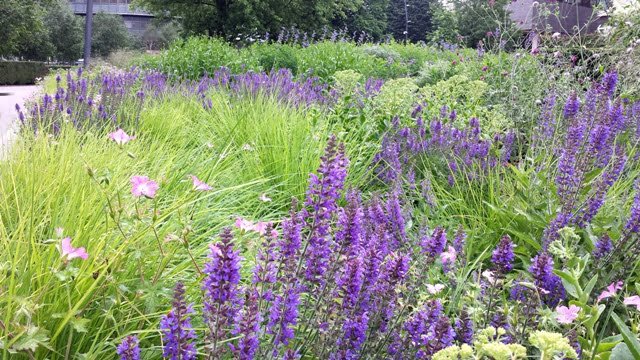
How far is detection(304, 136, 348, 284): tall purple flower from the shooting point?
5.09 ft

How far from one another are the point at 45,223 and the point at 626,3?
767cm

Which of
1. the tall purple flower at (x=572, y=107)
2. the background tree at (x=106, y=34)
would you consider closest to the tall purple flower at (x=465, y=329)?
the tall purple flower at (x=572, y=107)

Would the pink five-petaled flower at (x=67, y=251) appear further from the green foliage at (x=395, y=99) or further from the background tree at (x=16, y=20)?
the background tree at (x=16, y=20)

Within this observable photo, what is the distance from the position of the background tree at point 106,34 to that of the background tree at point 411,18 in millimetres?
24915

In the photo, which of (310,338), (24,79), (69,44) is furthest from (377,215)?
(69,44)

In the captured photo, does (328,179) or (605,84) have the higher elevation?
(605,84)

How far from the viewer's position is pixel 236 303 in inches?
59.3

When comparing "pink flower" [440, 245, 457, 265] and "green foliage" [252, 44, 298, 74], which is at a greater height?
"pink flower" [440, 245, 457, 265]

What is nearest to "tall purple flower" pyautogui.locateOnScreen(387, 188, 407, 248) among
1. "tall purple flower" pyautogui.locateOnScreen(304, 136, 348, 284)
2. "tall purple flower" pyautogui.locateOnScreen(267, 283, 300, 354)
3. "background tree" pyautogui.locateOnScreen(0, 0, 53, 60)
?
"tall purple flower" pyautogui.locateOnScreen(304, 136, 348, 284)

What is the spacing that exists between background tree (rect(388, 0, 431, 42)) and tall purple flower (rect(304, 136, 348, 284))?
49407mm

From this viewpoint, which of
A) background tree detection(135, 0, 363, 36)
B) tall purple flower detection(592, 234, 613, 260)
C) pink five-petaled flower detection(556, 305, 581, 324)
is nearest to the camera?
pink five-petaled flower detection(556, 305, 581, 324)

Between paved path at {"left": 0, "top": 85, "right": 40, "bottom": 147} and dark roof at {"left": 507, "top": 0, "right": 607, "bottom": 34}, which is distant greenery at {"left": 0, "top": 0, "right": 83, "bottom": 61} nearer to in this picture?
paved path at {"left": 0, "top": 85, "right": 40, "bottom": 147}

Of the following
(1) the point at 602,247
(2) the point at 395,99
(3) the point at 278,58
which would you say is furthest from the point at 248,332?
Result: (3) the point at 278,58

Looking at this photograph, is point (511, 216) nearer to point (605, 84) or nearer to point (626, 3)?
point (605, 84)
